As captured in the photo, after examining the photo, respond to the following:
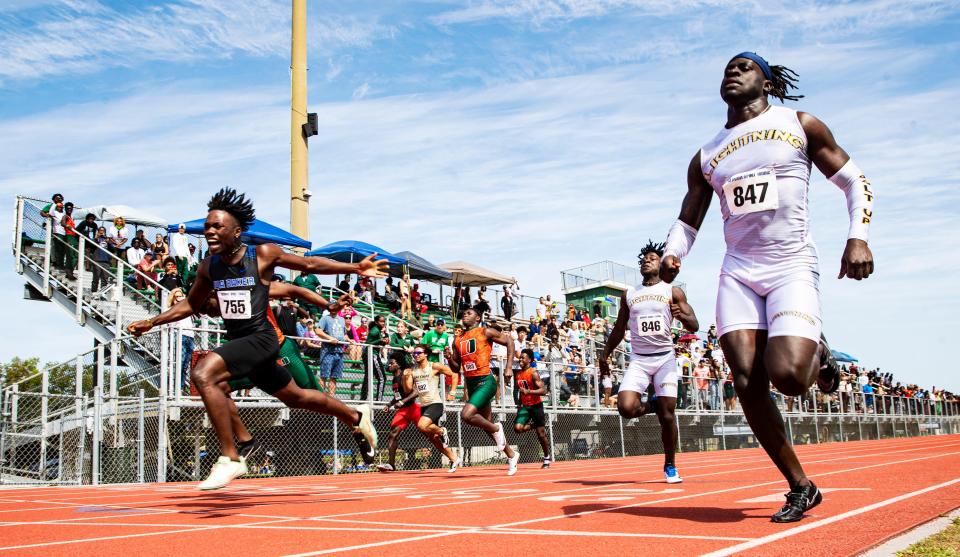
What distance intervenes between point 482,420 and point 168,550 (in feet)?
25.5

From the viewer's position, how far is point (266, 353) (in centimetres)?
702

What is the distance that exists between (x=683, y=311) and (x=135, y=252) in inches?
522

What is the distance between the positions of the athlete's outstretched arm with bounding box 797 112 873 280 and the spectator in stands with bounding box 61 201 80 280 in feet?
54.4

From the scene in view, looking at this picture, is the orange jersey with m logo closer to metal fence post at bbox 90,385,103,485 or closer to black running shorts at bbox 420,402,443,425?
black running shorts at bbox 420,402,443,425

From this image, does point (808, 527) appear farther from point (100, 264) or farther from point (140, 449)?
point (100, 264)

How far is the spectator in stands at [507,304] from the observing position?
27628mm

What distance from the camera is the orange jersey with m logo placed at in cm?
1221

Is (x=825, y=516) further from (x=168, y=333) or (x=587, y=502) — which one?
(x=168, y=333)

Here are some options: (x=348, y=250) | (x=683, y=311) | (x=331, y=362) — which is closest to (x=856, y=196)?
(x=683, y=311)

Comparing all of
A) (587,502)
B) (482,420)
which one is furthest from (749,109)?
(482,420)

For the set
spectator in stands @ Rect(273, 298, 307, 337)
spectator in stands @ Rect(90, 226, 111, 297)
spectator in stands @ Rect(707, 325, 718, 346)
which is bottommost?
spectator in stands @ Rect(273, 298, 307, 337)

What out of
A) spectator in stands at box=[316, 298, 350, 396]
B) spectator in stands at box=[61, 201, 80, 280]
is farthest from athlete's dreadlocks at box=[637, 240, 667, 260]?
spectator in stands at box=[61, 201, 80, 280]

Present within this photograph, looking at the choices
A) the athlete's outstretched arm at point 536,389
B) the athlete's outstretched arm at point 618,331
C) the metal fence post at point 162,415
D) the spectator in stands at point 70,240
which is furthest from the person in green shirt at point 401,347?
the athlete's outstretched arm at point 618,331

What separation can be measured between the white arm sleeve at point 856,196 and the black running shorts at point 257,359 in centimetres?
425
